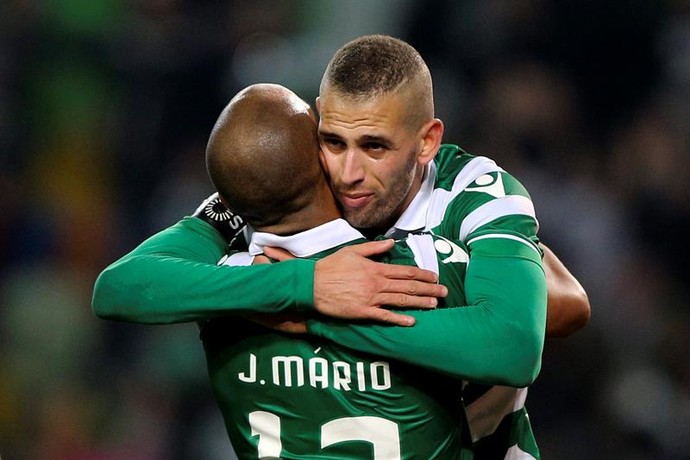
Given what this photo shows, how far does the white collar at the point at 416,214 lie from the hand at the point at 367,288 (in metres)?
0.30

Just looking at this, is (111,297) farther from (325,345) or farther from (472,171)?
(472,171)

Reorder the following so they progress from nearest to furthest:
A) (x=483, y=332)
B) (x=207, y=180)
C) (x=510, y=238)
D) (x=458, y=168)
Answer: (x=483, y=332)
(x=510, y=238)
(x=458, y=168)
(x=207, y=180)

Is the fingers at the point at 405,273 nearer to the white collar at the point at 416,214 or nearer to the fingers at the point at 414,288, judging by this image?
the fingers at the point at 414,288

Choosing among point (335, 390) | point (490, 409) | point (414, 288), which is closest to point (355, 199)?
point (414, 288)

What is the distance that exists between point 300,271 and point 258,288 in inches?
3.3

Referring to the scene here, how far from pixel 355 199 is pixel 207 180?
2.44 metres

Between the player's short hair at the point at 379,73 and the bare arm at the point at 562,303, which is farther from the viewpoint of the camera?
the bare arm at the point at 562,303

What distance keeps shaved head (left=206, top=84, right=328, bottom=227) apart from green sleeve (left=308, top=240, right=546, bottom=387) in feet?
0.89

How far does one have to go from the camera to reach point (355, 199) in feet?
6.98

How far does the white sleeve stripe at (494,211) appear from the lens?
208 centimetres

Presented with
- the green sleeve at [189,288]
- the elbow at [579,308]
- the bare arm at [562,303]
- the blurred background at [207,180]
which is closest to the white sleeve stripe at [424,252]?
the green sleeve at [189,288]

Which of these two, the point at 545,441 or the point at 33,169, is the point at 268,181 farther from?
the point at 33,169

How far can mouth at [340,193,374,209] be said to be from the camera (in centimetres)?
211

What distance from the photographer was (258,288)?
6.34 ft
